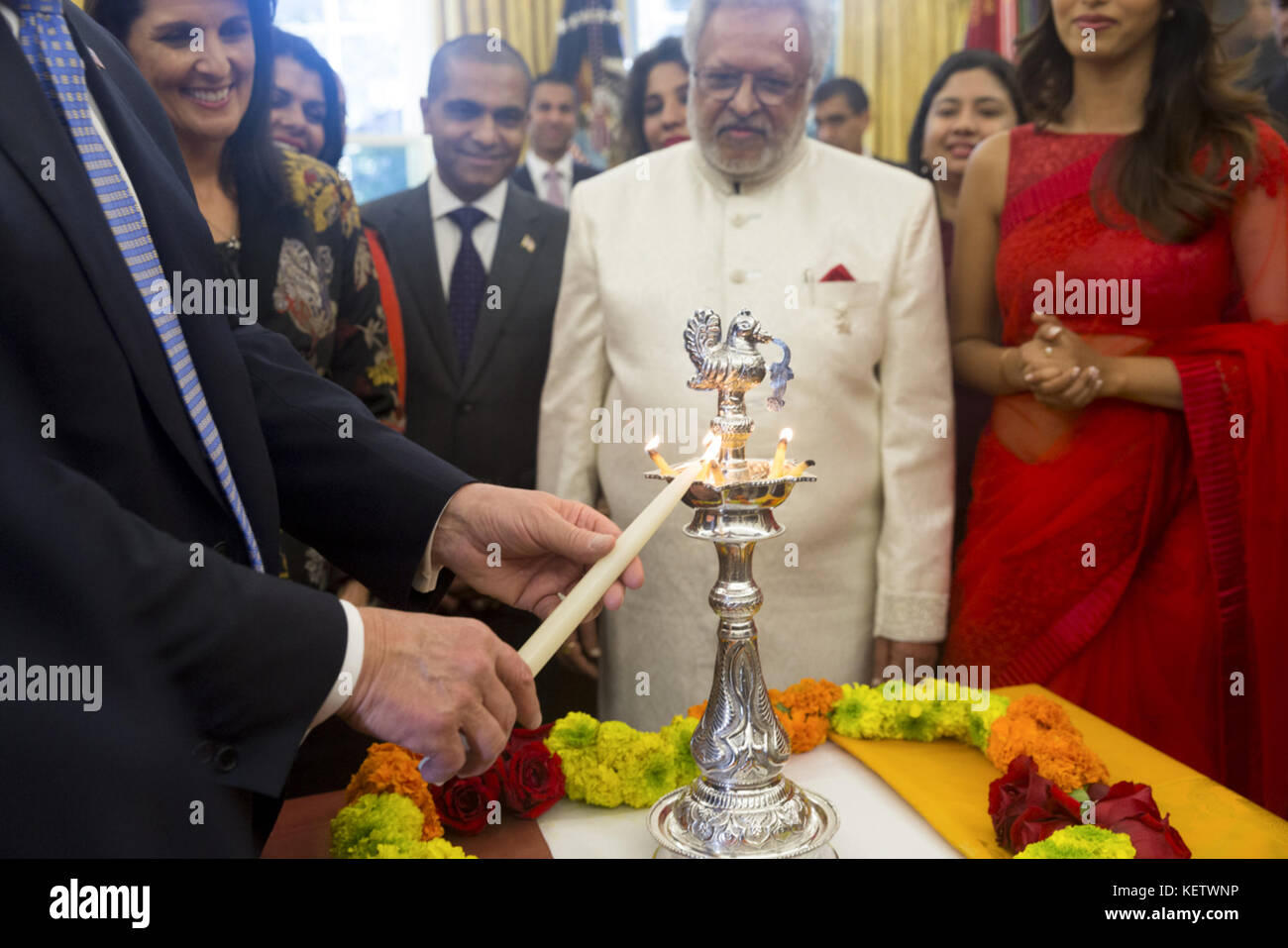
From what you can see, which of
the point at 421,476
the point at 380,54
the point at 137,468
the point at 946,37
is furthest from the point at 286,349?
the point at 946,37

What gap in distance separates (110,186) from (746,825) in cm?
75

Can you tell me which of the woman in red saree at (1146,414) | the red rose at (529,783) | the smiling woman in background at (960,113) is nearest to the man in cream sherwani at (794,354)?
the woman in red saree at (1146,414)

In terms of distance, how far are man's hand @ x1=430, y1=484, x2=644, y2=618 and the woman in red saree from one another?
1145 mm

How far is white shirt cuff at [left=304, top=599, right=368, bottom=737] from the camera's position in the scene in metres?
0.78

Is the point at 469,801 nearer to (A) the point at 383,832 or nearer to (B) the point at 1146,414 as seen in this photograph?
(A) the point at 383,832

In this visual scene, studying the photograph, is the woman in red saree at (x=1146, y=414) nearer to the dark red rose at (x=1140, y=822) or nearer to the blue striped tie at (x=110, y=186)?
the dark red rose at (x=1140, y=822)

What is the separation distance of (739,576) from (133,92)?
0.75 meters

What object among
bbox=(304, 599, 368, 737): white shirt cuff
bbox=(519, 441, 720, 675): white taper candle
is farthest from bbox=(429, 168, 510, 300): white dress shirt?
bbox=(304, 599, 368, 737): white shirt cuff

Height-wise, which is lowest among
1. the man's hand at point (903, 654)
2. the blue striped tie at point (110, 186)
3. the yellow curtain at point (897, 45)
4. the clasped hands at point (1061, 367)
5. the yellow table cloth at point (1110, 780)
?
the man's hand at point (903, 654)

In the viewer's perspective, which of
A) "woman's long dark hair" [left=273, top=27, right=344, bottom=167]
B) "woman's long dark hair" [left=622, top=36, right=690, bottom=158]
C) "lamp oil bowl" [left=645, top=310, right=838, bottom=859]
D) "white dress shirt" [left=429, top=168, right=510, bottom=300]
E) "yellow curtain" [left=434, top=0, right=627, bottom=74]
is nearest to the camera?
"lamp oil bowl" [left=645, top=310, right=838, bottom=859]

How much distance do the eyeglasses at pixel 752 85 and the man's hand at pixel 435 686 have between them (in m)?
1.46

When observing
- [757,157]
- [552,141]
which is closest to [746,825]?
[757,157]

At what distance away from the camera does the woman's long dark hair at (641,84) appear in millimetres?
3303

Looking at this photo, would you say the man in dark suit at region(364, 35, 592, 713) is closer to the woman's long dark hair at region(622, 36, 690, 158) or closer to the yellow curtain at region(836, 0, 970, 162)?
the woman's long dark hair at region(622, 36, 690, 158)
